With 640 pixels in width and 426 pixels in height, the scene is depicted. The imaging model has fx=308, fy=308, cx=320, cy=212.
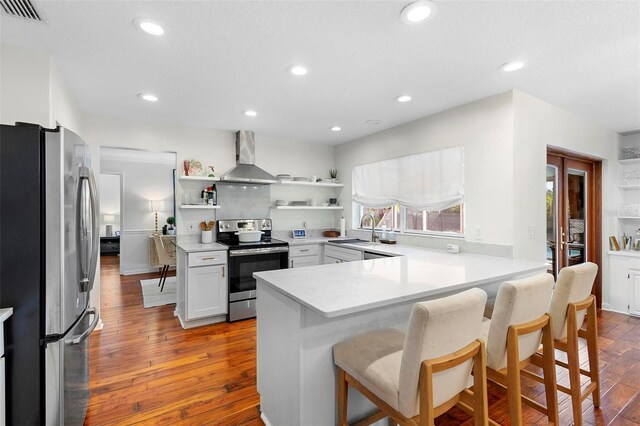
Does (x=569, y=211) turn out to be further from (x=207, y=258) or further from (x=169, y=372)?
(x=169, y=372)

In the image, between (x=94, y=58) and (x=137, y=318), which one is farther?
(x=137, y=318)

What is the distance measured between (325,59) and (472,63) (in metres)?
1.11

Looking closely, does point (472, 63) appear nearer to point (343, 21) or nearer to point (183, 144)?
point (343, 21)

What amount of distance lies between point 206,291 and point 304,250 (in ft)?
4.55

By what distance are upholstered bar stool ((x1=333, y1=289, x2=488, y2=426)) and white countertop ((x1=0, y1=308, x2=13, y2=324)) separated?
1.53m

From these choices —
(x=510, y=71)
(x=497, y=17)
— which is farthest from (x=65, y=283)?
(x=510, y=71)

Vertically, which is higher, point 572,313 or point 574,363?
point 572,313

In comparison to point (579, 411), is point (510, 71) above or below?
above

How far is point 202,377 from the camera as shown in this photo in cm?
251

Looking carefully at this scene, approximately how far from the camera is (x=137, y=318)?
12.7ft

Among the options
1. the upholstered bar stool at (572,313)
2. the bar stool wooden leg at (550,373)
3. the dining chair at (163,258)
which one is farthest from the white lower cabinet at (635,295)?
the dining chair at (163,258)

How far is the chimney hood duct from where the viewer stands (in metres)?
4.13

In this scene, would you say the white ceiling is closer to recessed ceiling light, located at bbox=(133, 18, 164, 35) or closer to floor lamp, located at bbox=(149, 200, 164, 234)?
recessed ceiling light, located at bbox=(133, 18, 164, 35)

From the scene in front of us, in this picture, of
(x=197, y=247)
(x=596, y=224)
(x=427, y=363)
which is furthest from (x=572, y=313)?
(x=197, y=247)
